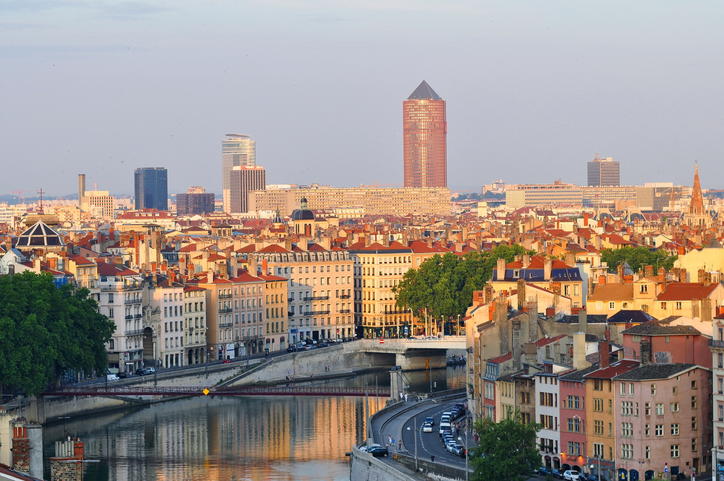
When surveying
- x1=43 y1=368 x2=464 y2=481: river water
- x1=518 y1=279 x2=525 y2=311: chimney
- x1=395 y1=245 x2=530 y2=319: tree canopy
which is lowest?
x1=43 y1=368 x2=464 y2=481: river water

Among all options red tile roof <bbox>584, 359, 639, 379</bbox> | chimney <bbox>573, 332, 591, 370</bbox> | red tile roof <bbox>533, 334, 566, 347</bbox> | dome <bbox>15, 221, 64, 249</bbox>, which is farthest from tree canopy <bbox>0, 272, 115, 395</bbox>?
dome <bbox>15, 221, 64, 249</bbox>

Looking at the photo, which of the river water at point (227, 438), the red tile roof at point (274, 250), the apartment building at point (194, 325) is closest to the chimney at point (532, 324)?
the river water at point (227, 438)

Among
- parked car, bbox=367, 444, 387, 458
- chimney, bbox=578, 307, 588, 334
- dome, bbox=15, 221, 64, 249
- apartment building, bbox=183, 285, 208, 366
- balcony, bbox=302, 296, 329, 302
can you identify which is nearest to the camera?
parked car, bbox=367, 444, 387, 458

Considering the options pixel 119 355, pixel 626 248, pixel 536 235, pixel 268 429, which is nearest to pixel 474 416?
pixel 268 429

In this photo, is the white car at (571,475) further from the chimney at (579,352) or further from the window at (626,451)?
the chimney at (579,352)

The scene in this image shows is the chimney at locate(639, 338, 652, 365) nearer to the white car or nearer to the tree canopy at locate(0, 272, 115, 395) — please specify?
the white car

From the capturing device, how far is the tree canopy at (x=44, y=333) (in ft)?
271

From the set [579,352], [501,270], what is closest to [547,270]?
[501,270]

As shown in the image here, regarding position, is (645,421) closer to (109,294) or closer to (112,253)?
(109,294)

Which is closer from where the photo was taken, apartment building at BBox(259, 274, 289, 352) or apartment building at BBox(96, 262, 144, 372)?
apartment building at BBox(96, 262, 144, 372)

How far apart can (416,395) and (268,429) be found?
21.7ft

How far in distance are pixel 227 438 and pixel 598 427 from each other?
68.6 ft

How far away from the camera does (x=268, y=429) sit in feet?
272

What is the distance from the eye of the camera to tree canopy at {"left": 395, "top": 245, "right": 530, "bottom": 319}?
396 ft
